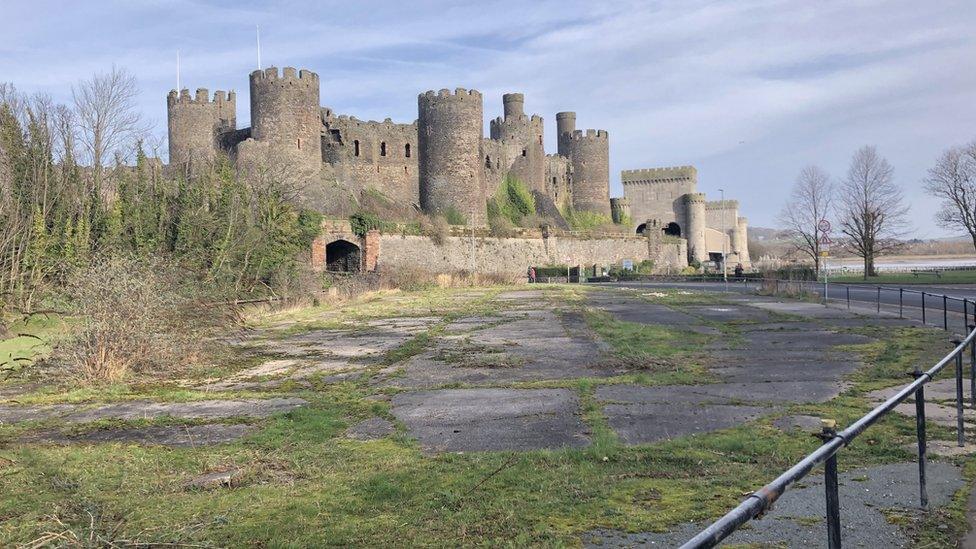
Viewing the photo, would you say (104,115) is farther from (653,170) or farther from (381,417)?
(653,170)

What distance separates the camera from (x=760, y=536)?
409cm

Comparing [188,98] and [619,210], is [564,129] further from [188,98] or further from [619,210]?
[188,98]

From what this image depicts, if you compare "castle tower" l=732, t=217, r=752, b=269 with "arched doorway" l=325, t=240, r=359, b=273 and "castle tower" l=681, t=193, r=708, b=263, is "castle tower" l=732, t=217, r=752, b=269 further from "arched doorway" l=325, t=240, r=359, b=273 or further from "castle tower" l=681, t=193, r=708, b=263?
"arched doorway" l=325, t=240, r=359, b=273

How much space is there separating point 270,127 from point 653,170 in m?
47.7

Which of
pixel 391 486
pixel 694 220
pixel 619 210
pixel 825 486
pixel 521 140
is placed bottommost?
pixel 391 486

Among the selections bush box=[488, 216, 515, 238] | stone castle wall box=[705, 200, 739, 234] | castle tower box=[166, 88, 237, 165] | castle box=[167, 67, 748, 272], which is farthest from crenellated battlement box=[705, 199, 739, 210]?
castle tower box=[166, 88, 237, 165]

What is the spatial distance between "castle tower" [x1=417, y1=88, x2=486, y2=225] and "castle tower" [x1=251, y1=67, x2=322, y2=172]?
400 inches

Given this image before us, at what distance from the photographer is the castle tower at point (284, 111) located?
146 ft

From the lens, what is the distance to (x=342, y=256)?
44500mm

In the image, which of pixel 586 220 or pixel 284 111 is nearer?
pixel 284 111

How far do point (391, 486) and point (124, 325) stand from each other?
22.8 feet

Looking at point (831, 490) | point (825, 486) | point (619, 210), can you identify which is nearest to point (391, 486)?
point (825, 486)

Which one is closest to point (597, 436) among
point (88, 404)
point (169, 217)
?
point (88, 404)

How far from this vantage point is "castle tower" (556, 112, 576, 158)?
71.1 m
